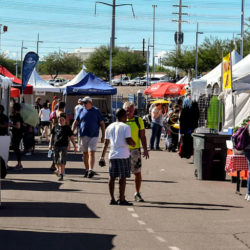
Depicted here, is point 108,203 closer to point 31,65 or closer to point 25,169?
point 25,169

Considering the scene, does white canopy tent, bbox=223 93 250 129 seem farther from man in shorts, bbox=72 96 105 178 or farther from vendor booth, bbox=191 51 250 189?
man in shorts, bbox=72 96 105 178

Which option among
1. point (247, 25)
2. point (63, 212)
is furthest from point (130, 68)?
point (63, 212)

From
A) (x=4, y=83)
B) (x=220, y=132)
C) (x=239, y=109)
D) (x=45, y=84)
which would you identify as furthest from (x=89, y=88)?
(x=220, y=132)

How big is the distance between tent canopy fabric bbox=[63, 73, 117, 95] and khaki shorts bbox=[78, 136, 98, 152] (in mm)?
17714

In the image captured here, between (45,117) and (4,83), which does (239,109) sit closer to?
(45,117)

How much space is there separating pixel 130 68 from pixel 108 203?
96.9 meters

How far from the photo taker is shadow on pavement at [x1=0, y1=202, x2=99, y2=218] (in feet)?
36.0

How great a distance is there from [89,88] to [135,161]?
2208 centimetres

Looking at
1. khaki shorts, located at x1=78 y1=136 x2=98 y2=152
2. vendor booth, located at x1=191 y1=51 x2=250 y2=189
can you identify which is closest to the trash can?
vendor booth, located at x1=191 y1=51 x2=250 y2=189

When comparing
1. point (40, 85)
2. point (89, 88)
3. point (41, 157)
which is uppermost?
point (40, 85)

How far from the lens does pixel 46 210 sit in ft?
37.6

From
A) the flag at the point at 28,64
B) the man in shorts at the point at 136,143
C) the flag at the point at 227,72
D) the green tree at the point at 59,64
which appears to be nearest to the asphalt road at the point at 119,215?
the man in shorts at the point at 136,143

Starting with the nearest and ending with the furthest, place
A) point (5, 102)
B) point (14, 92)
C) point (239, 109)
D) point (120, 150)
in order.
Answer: point (120, 150) < point (5, 102) < point (14, 92) < point (239, 109)

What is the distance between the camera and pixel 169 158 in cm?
2305
